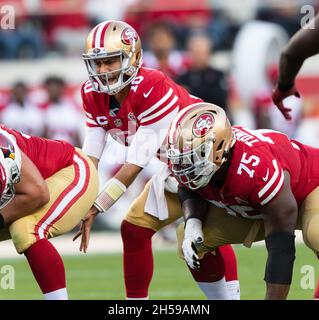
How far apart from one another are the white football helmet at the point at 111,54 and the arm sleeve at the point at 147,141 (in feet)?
1.07

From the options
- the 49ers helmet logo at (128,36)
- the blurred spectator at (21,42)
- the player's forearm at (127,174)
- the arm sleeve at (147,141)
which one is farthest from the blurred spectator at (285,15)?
the player's forearm at (127,174)

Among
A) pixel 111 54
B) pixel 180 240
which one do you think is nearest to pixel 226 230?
pixel 180 240

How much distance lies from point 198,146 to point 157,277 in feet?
11.3

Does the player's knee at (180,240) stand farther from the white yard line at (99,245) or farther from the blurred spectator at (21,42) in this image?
the blurred spectator at (21,42)

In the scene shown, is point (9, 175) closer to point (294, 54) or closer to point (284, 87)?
point (284, 87)

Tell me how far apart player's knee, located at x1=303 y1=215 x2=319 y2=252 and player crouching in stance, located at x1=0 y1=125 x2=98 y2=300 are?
1.39m

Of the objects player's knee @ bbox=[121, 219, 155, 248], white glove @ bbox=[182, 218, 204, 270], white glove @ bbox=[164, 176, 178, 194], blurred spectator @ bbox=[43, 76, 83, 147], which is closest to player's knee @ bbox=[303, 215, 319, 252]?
white glove @ bbox=[182, 218, 204, 270]

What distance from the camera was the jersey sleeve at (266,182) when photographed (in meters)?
5.72

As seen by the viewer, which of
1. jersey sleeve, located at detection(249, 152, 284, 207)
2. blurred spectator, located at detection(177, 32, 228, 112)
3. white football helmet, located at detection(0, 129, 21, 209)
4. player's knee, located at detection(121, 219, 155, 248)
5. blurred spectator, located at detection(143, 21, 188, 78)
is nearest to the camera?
jersey sleeve, located at detection(249, 152, 284, 207)

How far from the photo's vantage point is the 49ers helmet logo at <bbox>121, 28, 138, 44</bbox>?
6.75 metres

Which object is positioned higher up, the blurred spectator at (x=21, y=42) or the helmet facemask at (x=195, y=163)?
the helmet facemask at (x=195, y=163)

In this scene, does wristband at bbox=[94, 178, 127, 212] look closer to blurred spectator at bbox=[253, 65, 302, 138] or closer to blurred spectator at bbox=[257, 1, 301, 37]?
blurred spectator at bbox=[253, 65, 302, 138]

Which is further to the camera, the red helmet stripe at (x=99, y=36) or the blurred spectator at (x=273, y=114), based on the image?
the blurred spectator at (x=273, y=114)
